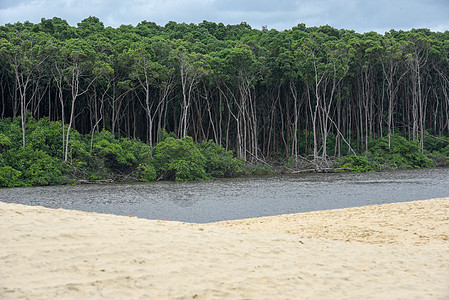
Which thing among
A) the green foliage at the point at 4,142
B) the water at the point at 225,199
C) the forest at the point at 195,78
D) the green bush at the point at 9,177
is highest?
the forest at the point at 195,78

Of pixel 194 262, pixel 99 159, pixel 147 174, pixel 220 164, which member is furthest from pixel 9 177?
pixel 194 262

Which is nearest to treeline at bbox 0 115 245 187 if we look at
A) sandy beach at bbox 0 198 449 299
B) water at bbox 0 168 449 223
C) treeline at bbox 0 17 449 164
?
treeline at bbox 0 17 449 164

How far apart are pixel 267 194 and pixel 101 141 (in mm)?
16945

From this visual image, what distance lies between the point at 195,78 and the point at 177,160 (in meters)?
9.22

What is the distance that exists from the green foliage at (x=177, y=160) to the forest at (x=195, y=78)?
1.84 feet

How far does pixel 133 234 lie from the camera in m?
7.81

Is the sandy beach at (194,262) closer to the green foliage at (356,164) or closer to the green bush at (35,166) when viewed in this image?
the green bush at (35,166)

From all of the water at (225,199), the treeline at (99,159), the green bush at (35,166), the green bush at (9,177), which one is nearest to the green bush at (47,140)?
the treeline at (99,159)

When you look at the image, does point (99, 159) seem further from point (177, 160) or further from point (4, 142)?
point (4, 142)

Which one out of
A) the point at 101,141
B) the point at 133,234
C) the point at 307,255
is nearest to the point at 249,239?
the point at 307,255

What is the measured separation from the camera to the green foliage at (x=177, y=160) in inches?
1266

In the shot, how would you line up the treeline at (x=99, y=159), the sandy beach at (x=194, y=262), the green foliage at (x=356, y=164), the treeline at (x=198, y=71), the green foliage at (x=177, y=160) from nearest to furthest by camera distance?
the sandy beach at (x=194, y=262) → the treeline at (x=99, y=159) → the green foliage at (x=177, y=160) → the treeline at (x=198, y=71) → the green foliage at (x=356, y=164)

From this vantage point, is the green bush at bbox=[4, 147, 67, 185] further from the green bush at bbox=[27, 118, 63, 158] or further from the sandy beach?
the sandy beach

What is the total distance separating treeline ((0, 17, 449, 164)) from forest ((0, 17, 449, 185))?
137 millimetres
